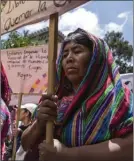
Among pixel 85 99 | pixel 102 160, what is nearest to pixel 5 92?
pixel 85 99

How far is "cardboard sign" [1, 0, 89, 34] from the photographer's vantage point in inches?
61.7

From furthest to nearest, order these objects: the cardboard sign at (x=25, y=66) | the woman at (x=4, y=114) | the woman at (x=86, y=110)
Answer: the cardboard sign at (x=25, y=66)
the woman at (x=4, y=114)
the woman at (x=86, y=110)

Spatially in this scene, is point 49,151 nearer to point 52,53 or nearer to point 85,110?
point 85,110

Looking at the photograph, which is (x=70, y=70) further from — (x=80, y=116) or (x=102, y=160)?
(x=102, y=160)

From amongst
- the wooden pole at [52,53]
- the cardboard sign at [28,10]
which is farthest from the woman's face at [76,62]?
the cardboard sign at [28,10]

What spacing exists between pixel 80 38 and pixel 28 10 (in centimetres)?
32

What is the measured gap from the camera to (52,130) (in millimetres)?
1619

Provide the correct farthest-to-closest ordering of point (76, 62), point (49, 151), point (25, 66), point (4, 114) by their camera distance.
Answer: point (25, 66) < point (4, 114) < point (76, 62) < point (49, 151)

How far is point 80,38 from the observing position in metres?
1.84

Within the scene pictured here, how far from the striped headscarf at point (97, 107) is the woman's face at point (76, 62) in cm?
5

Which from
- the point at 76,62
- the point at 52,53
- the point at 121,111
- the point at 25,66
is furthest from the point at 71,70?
the point at 25,66

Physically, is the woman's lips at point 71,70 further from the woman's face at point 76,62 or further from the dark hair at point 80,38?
the dark hair at point 80,38

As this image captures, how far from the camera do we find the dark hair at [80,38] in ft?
5.98

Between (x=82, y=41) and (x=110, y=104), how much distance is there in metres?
0.37
